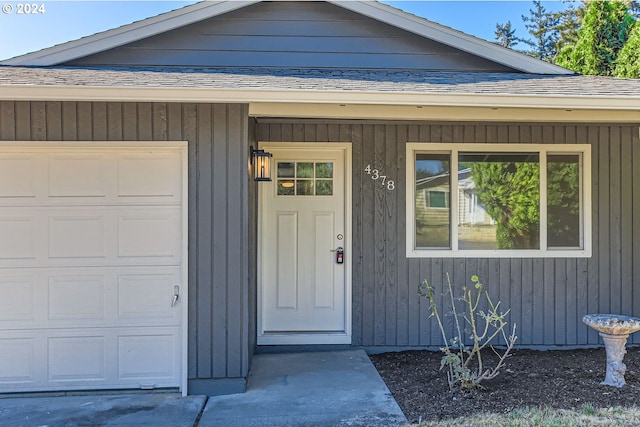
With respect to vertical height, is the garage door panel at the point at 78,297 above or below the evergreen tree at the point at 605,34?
below

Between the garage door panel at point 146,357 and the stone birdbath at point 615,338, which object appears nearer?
the stone birdbath at point 615,338

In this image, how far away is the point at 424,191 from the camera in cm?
534

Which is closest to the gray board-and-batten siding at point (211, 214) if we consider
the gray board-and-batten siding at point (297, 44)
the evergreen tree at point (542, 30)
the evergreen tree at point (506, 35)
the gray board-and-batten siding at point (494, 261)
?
the gray board-and-batten siding at point (494, 261)

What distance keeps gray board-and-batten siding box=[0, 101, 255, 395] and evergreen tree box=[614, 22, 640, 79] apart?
27.2 feet

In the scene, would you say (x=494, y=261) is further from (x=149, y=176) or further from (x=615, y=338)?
(x=149, y=176)

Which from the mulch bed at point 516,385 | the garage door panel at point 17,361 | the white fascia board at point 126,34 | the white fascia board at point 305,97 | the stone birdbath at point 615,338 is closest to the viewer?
A: the mulch bed at point 516,385

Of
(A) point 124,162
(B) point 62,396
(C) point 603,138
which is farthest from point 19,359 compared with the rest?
(C) point 603,138

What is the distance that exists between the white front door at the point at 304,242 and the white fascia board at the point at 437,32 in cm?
160

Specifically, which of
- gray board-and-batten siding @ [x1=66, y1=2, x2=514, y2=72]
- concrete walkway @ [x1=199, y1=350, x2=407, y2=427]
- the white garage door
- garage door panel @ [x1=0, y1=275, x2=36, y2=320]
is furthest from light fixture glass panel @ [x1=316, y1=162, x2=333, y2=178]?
garage door panel @ [x1=0, y1=275, x2=36, y2=320]

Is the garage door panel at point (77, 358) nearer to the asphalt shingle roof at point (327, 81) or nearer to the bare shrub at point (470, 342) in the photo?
the asphalt shingle roof at point (327, 81)

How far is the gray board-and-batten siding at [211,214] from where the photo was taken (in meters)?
4.11

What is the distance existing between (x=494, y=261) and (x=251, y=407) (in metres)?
3.02

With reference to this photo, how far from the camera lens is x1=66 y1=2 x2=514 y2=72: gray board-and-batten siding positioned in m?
5.46

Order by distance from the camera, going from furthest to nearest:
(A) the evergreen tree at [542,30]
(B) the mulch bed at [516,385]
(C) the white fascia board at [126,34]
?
(A) the evergreen tree at [542,30] → (C) the white fascia board at [126,34] → (B) the mulch bed at [516,385]
